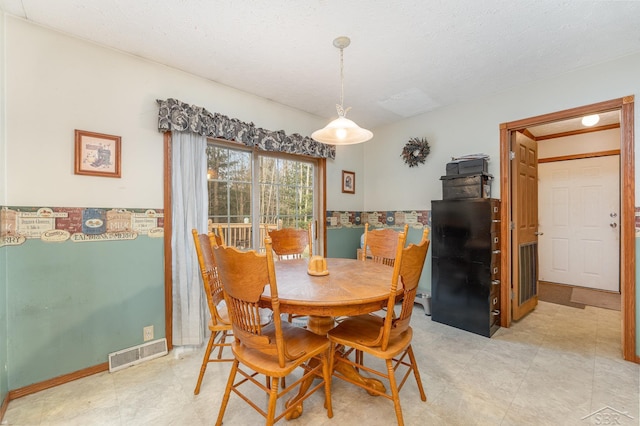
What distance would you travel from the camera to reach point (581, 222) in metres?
4.17

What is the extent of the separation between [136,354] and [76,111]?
6.15ft

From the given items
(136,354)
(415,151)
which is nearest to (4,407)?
(136,354)

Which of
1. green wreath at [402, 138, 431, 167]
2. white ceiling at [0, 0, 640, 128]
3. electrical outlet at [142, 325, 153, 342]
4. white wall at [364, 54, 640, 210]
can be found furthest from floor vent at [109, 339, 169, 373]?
green wreath at [402, 138, 431, 167]

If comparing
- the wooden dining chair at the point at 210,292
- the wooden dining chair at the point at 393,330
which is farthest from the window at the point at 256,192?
the wooden dining chair at the point at 393,330

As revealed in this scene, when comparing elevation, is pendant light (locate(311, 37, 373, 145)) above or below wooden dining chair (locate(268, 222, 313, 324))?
above

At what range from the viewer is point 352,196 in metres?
4.08

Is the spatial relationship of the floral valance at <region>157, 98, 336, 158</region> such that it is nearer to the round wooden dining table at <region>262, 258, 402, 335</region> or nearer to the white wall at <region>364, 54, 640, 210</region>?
the white wall at <region>364, 54, 640, 210</region>

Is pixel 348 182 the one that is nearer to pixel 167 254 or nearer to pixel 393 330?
pixel 167 254

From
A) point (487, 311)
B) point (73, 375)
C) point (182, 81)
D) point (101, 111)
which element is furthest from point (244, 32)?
point (487, 311)

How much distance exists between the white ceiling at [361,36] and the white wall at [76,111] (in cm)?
12

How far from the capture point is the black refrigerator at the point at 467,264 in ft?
8.75

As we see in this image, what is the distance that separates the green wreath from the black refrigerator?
31.0 inches

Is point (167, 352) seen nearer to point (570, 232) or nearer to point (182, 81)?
point (182, 81)

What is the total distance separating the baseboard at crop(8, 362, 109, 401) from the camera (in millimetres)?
1773
